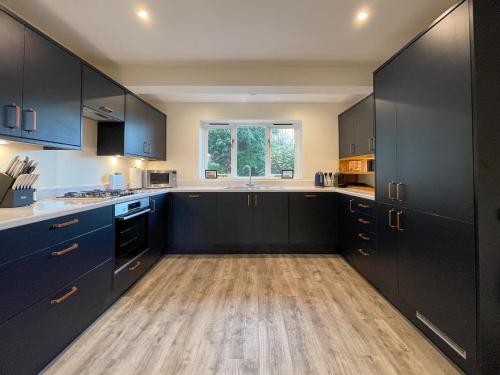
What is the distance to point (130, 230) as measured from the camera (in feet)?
8.05

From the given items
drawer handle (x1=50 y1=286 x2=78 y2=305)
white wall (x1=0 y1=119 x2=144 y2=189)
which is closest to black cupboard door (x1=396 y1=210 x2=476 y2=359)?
drawer handle (x1=50 y1=286 x2=78 y2=305)

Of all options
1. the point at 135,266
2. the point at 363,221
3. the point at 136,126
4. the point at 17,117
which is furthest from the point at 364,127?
the point at 17,117

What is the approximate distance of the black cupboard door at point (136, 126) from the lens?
9.47ft

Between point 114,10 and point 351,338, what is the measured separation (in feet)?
9.78

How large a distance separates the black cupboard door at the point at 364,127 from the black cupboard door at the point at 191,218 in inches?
80.1

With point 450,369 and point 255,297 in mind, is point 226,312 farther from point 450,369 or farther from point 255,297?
point 450,369

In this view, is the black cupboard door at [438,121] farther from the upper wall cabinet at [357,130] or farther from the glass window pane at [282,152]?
the glass window pane at [282,152]

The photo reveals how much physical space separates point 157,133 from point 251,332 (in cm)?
Result: 302

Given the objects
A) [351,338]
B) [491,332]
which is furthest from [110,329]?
[491,332]

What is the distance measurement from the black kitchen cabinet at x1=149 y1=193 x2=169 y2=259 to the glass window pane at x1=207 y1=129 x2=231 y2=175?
1141mm

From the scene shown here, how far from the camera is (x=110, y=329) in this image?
5.86 ft

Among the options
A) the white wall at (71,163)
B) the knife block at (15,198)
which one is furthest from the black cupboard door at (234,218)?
the knife block at (15,198)

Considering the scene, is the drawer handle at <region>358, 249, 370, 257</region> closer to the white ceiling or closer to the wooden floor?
the wooden floor

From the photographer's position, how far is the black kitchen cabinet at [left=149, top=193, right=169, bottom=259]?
9.62ft
